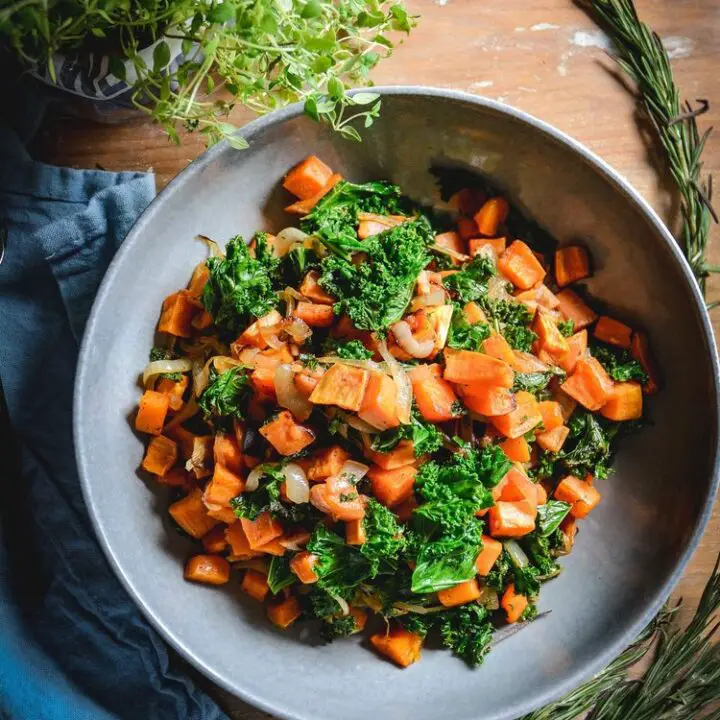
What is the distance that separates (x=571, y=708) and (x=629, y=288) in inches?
67.5

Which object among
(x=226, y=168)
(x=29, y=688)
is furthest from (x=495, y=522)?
(x=29, y=688)

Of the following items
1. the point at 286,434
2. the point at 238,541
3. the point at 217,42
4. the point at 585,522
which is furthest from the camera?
the point at 585,522

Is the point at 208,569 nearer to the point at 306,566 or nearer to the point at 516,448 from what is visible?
the point at 306,566

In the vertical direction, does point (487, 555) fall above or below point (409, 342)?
→ below

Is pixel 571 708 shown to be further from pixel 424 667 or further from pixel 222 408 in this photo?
pixel 222 408

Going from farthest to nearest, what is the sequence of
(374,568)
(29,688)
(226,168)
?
(29,688) → (226,168) → (374,568)

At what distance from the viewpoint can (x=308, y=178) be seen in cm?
311

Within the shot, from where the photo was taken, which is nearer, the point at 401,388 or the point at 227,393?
the point at 401,388

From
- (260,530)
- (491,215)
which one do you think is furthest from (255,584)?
(491,215)

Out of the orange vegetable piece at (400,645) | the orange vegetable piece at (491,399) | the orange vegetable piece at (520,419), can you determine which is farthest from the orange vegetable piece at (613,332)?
the orange vegetable piece at (400,645)

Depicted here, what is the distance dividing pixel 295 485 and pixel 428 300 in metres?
0.79

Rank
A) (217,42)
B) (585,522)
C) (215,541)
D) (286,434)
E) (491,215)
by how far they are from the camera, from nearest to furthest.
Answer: (217,42) < (286,434) < (215,541) < (491,215) < (585,522)

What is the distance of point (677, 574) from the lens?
3.03m

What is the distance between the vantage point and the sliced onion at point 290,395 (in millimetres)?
2775
